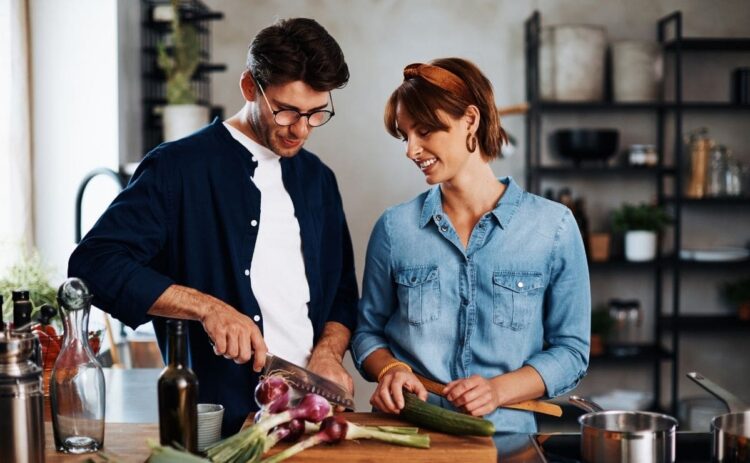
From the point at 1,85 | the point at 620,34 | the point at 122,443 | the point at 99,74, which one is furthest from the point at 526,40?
the point at 122,443

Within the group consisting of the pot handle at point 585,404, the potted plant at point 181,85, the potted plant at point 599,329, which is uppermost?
the potted plant at point 181,85

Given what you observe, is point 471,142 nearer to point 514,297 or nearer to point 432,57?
point 514,297

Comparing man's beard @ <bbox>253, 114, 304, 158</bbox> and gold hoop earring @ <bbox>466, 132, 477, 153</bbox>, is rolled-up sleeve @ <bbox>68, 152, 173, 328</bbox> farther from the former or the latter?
gold hoop earring @ <bbox>466, 132, 477, 153</bbox>

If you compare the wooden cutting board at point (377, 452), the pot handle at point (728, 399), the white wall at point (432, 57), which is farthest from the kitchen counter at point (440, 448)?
the white wall at point (432, 57)

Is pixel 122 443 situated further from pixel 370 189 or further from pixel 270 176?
pixel 370 189

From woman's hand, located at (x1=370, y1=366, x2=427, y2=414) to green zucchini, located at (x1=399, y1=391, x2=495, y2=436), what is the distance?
20mm

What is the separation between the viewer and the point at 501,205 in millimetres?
1913

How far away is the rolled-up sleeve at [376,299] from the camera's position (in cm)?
199

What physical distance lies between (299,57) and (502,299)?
2.25 feet

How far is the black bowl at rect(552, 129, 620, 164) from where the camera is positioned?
4.75 m

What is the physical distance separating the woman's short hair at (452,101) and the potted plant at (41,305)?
872 millimetres

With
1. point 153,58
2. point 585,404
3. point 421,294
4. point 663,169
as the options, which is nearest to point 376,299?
point 421,294

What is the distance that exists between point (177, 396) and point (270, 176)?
0.82 meters

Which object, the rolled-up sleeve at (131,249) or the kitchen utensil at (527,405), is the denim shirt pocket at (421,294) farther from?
the rolled-up sleeve at (131,249)
